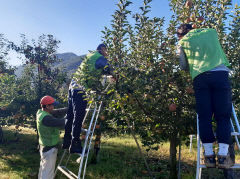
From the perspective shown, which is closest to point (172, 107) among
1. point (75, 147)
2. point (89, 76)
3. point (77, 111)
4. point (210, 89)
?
point (210, 89)

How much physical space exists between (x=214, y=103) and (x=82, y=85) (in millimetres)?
2075

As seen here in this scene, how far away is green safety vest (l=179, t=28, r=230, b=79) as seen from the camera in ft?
9.31

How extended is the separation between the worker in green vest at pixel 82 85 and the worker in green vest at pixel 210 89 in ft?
4.31

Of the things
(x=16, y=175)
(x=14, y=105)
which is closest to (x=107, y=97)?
(x=16, y=175)

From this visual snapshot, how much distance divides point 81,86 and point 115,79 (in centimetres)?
64

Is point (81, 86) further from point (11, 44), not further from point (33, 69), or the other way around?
point (11, 44)

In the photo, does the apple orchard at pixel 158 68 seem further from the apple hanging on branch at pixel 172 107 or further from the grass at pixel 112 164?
the grass at pixel 112 164

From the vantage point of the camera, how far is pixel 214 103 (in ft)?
9.16

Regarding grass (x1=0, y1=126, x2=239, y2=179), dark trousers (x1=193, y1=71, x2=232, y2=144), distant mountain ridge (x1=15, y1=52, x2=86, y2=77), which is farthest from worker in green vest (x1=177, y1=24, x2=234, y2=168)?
grass (x1=0, y1=126, x2=239, y2=179)

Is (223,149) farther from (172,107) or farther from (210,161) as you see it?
(172,107)

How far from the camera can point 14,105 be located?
898 centimetres

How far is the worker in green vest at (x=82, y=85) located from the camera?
3.40m

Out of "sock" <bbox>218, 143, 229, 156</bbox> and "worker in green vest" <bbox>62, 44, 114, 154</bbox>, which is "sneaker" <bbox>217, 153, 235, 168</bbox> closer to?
"sock" <bbox>218, 143, 229, 156</bbox>

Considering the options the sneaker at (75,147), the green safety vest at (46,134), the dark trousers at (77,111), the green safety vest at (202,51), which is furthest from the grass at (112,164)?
the green safety vest at (202,51)
